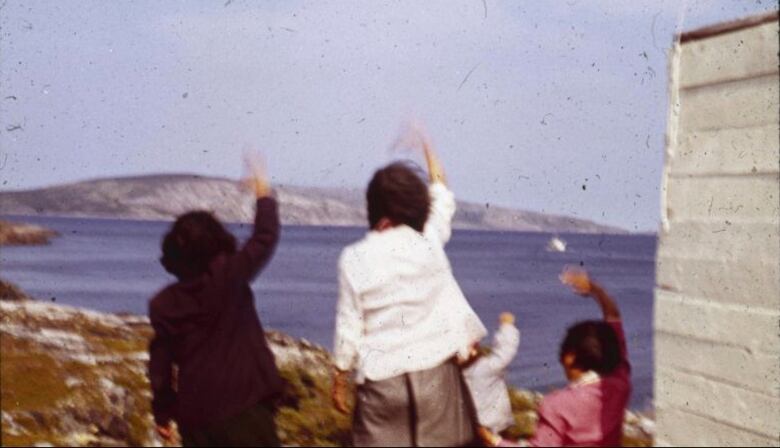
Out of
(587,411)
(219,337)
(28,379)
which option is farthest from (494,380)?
(28,379)

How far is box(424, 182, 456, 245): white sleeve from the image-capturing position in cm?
549

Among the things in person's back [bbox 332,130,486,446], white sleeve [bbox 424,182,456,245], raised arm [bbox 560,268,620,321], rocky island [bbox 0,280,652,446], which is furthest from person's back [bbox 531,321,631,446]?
rocky island [bbox 0,280,652,446]

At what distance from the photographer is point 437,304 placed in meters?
5.21

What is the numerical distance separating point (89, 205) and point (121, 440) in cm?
16415

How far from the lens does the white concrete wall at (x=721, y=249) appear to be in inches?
193

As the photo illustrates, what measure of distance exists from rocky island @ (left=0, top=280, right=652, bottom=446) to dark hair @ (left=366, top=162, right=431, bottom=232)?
10.4 ft

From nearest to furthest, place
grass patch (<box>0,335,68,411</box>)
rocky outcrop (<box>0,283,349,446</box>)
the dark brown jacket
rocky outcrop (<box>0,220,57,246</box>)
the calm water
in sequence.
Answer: the dark brown jacket < rocky outcrop (<box>0,283,349,446</box>) < grass patch (<box>0,335,68,411</box>) < the calm water < rocky outcrop (<box>0,220,57,246</box>)

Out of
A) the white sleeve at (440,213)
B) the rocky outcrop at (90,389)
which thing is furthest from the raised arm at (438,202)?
the rocky outcrop at (90,389)

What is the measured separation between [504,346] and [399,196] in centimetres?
268

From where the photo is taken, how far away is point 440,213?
5.61m

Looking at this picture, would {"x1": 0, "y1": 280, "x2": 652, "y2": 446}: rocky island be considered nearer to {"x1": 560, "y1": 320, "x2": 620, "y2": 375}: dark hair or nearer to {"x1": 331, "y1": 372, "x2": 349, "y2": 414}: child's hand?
{"x1": 331, "y1": 372, "x2": 349, "y2": 414}: child's hand

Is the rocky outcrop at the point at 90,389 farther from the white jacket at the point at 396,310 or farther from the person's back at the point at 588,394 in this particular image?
the person's back at the point at 588,394

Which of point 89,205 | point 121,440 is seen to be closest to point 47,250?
point 89,205

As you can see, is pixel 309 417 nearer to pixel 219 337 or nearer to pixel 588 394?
pixel 219 337
